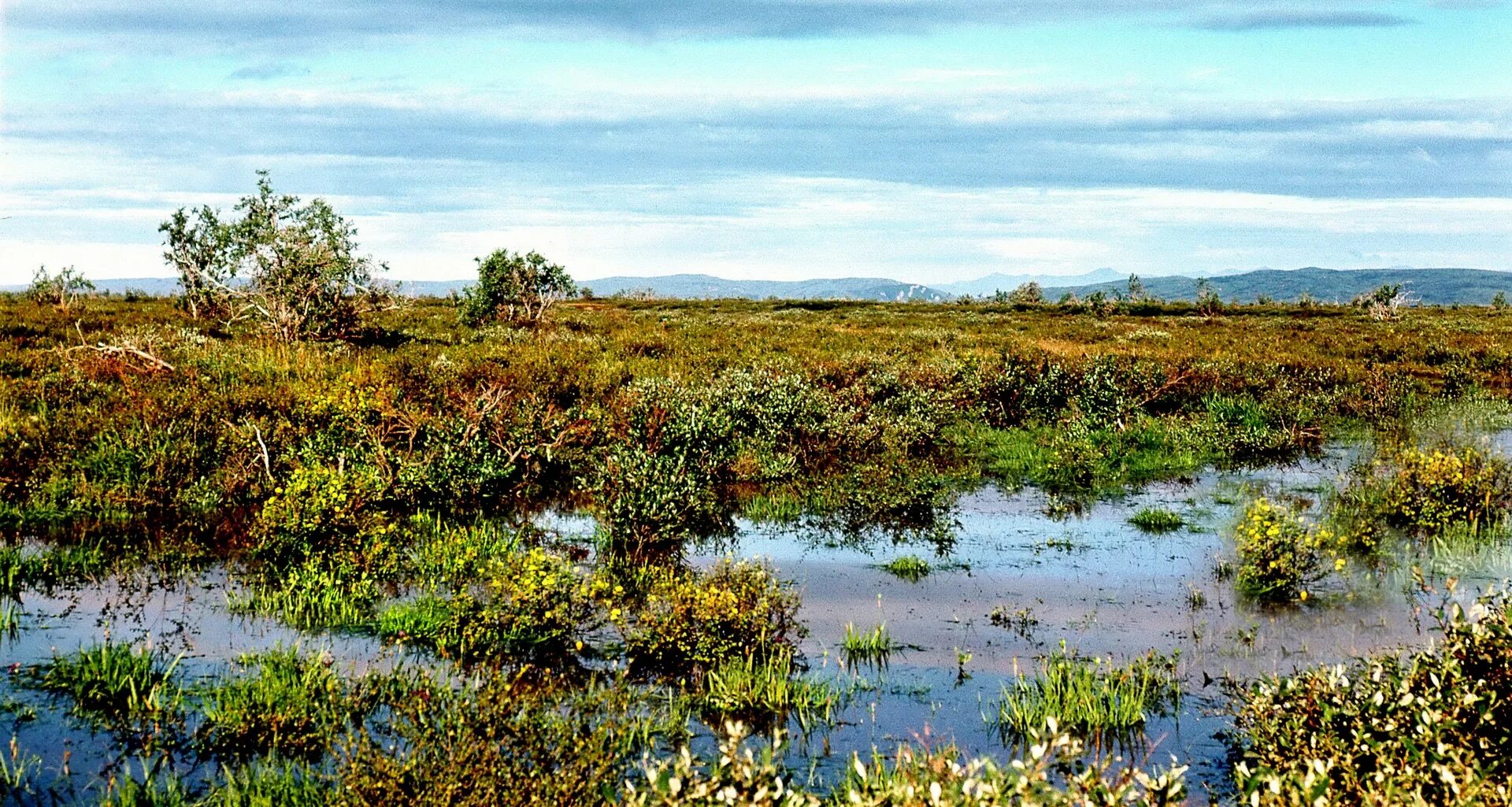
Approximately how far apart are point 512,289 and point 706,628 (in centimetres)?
3089

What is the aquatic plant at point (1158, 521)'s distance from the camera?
14.5 m

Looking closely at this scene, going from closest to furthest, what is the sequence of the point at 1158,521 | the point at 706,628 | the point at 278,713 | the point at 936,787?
the point at 936,787
the point at 278,713
the point at 706,628
the point at 1158,521

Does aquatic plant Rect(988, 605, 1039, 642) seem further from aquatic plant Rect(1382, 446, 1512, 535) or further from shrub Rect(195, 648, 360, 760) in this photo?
aquatic plant Rect(1382, 446, 1512, 535)

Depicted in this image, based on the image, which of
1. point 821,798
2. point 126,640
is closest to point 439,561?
point 126,640

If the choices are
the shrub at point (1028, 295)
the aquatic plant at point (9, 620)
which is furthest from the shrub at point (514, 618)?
the shrub at point (1028, 295)

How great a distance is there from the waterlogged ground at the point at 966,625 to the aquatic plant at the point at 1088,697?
0.17m

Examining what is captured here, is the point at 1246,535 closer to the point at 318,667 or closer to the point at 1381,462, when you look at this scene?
the point at 1381,462

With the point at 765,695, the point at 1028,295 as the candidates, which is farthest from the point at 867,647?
the point at 1028,295

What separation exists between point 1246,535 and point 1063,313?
183 ft

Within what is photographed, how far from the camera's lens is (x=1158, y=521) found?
1470cm

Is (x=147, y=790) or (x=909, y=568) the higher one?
(x=147, y=790)

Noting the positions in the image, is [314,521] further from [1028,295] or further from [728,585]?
[1028,295]

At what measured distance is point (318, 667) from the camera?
307 inches

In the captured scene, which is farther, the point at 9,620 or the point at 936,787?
the point at 9,620
